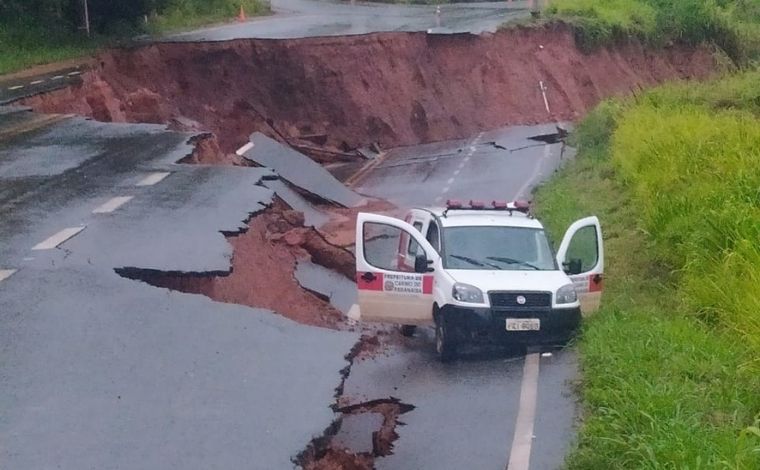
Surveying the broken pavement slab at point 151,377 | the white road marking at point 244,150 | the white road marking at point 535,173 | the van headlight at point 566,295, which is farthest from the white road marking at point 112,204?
the white road marking at point 535,173

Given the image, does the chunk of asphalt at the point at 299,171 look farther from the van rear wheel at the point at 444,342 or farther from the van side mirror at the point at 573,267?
the van rear wheel at the point at 444,342

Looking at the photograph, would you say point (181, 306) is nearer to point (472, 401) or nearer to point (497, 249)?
point (472, 401)

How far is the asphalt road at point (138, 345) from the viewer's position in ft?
27.2

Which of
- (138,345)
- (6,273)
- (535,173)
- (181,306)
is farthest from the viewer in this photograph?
(535,173)

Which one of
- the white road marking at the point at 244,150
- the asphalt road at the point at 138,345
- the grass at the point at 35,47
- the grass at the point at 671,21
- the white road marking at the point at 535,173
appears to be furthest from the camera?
the grass at the point at 671,21

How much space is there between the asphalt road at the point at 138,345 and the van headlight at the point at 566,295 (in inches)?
91.6

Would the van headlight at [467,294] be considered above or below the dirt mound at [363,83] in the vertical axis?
above

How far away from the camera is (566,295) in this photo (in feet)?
42.5

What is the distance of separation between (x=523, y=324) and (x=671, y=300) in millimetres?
2026

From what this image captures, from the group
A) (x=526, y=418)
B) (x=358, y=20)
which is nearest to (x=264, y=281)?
(x=526, y=418)

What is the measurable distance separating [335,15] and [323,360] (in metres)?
40.4

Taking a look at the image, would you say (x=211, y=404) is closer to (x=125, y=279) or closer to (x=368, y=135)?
(x=125, y=279)

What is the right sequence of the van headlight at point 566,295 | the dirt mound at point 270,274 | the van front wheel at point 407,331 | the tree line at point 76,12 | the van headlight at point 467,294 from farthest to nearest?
the tree line at point 76,12
the van front wheel at point 407,331
the van headlight at point 566,295
the van headlight at point 467,294
the dirt mound at point 270,274

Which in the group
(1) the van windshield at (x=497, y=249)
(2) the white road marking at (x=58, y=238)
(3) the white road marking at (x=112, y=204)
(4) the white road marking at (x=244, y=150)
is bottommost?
(4) the white road marking at (x=244, y=150)
